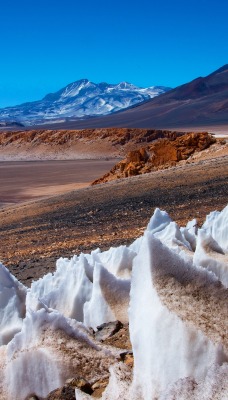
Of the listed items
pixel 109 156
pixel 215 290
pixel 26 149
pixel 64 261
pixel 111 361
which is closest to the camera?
pixel 215 290

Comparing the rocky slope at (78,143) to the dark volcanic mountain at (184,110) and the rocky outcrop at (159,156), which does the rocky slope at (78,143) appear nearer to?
the rocky outcrop at (159,156)

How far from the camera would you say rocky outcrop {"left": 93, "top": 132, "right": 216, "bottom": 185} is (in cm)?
1767

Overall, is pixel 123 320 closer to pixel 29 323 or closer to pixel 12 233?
pixel 29 323

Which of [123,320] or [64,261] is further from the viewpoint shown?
[64,261]

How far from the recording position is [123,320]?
1.94 metres

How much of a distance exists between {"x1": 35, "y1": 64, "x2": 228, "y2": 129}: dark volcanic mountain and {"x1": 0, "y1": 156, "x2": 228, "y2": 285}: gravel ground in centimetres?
7530

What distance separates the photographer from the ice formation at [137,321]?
118cm

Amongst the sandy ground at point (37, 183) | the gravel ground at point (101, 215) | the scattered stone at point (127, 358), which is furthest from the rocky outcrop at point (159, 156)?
the scattered stone at point (127, 358)

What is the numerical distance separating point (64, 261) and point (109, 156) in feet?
157

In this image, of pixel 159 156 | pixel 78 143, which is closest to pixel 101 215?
pixel 159 156

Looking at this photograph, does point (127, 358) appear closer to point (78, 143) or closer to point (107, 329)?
point (107, 329)

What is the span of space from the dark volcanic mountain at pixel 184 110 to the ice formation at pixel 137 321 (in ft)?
278

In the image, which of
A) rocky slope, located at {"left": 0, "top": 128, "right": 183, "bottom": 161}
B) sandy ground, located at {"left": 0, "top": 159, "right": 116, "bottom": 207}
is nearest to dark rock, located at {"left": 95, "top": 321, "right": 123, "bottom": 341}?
sandy ground, located at {"left": 0, "top": 159, "right": 116, "bottom": 207}

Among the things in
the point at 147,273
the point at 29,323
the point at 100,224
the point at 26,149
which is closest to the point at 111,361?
the point at 29,323
